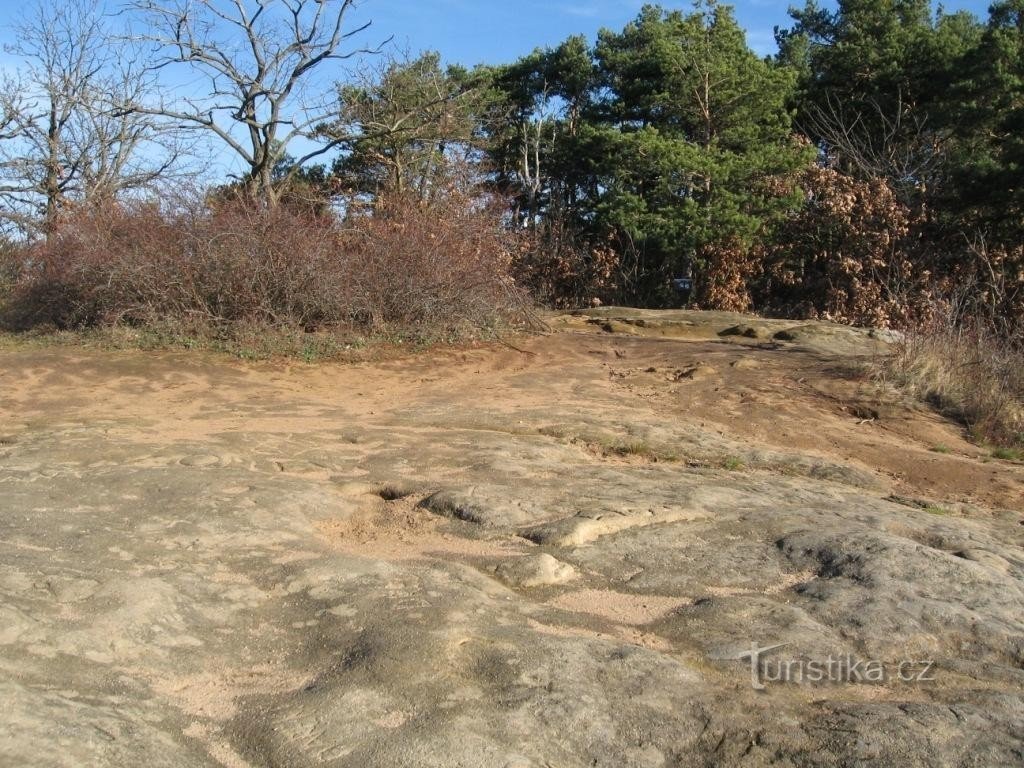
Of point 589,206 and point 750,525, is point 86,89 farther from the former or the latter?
point 750,525

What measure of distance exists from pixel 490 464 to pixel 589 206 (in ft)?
64.5

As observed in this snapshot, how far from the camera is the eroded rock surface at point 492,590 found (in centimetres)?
300

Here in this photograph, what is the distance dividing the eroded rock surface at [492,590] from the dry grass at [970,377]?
1.26 meters

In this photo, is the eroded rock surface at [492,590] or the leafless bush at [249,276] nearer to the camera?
the eroded rock surface at [492,590]

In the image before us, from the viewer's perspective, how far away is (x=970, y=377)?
33.8 feet

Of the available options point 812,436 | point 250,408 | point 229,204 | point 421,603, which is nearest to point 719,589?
point 421,603

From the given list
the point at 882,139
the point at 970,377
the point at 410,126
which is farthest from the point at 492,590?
the point at 882,139

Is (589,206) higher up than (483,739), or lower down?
higher up

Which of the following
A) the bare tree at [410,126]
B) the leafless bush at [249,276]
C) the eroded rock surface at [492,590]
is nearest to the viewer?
the eroded rock surface at [492,590]

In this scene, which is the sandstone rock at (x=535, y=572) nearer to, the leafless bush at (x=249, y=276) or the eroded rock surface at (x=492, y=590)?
the eroded rock surface at (x=492, y=590)

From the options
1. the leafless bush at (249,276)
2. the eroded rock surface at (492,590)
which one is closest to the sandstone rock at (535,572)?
the eroded rock surface at (492,590)

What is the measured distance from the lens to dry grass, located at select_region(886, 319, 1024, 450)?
31.3ft

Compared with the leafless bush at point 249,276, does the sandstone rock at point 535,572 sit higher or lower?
lower

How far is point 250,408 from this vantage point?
902 cm
